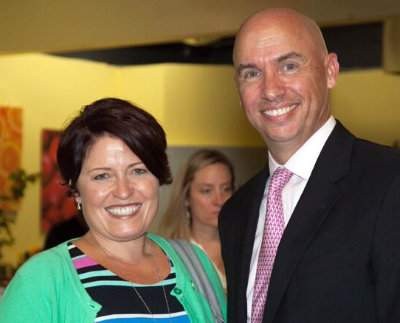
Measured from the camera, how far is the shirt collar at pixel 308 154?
2473 mm

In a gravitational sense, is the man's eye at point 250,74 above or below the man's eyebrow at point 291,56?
below

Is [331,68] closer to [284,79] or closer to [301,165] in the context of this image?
[284,79]

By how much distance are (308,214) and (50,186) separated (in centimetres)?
606

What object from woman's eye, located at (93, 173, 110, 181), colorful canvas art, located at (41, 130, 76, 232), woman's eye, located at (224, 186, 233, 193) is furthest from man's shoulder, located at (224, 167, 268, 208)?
colorful canvas art, located at (41, 130, 76, 232)

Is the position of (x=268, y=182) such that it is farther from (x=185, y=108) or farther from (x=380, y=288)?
(x=185, y=108)

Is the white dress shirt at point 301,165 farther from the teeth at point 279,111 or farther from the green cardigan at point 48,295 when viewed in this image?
the green cardigan at point 48,295

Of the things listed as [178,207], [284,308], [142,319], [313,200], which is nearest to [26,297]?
[142,319]

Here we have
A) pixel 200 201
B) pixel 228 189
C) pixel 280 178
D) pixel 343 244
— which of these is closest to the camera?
pixel 343 244

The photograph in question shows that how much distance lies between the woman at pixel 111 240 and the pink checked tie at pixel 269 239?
21 cm

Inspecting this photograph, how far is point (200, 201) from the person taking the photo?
4719 millimetres

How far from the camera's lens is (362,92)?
811 cm

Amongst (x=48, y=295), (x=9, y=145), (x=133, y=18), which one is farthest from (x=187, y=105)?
(x=48, y=295)

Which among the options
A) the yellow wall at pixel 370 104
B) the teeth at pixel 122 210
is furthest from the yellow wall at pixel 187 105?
the teeth at pixel 122 210

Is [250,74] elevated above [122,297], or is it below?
above
